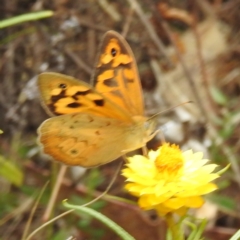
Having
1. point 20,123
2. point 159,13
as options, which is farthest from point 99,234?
point 159,13

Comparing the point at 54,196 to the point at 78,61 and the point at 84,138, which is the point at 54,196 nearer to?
the point at 84,138

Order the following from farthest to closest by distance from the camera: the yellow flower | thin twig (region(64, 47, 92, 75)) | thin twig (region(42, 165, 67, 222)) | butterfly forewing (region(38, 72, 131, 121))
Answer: thin twig (region(64, 47, 92, 75)), thin twig (region(42, 165, 67, 222)), butterfly forewing (region(38, 72, 131, 121)), the yellow flower

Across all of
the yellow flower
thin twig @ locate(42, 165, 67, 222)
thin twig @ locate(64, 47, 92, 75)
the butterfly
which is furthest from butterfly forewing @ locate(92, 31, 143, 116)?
thin twig @ locate(64, 47, 92, 75)

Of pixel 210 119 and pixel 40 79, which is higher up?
pixel 40 79

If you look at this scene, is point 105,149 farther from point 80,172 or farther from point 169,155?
point 80,172

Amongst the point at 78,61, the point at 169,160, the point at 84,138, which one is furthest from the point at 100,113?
the point at 78,61

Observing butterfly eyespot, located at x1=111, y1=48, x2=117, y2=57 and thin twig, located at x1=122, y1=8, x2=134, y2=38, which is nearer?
butterfly eyespot, located at x1=111, y1=48, x2=117, y2=57

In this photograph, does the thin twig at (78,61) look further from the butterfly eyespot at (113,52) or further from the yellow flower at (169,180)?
the yellow flower at (169,180)

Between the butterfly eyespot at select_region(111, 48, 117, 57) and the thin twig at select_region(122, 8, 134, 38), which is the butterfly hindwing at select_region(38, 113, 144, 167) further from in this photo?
the thin twig at select_region(122, 8, 134, 38)
